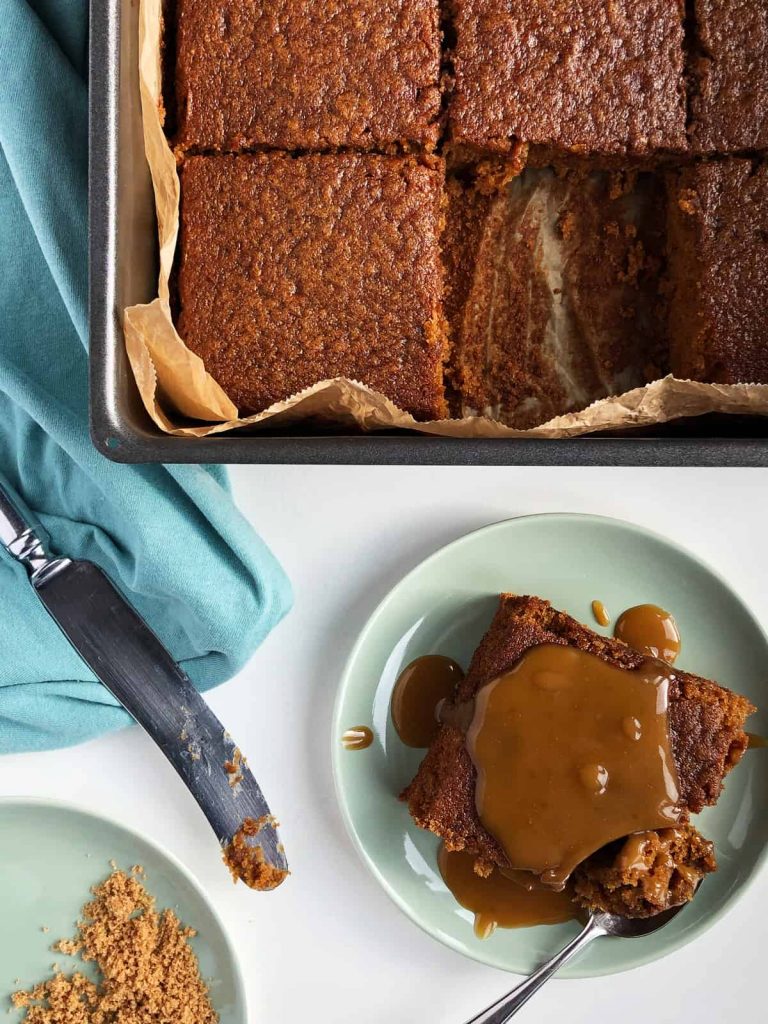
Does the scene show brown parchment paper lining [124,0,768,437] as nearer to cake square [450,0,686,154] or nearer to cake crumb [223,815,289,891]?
cake square [450,0,686,154]

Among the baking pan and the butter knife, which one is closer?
the baking pan

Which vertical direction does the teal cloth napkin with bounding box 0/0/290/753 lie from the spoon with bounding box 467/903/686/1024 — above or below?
above

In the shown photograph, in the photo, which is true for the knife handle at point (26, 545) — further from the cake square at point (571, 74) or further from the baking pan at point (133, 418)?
the cake square at point (571, 74)

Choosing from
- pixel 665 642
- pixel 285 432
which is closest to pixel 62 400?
pixel 285 432

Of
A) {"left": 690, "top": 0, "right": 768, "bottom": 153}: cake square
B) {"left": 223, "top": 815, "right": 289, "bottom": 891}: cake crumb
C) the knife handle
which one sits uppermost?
{"left": 690, "top": 0, "right": 768, "bottom": 153}: cake square

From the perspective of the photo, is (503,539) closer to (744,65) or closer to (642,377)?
(642,377)

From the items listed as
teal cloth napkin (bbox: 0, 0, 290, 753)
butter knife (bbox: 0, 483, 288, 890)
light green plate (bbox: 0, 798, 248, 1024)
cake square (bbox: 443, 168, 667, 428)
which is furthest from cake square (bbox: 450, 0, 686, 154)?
light green plate (bbox: 0, 798, 248, 1024)

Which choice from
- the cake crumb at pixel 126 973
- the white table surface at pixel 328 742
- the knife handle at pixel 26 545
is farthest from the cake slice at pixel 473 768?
the knife handle at pixel 26 545
